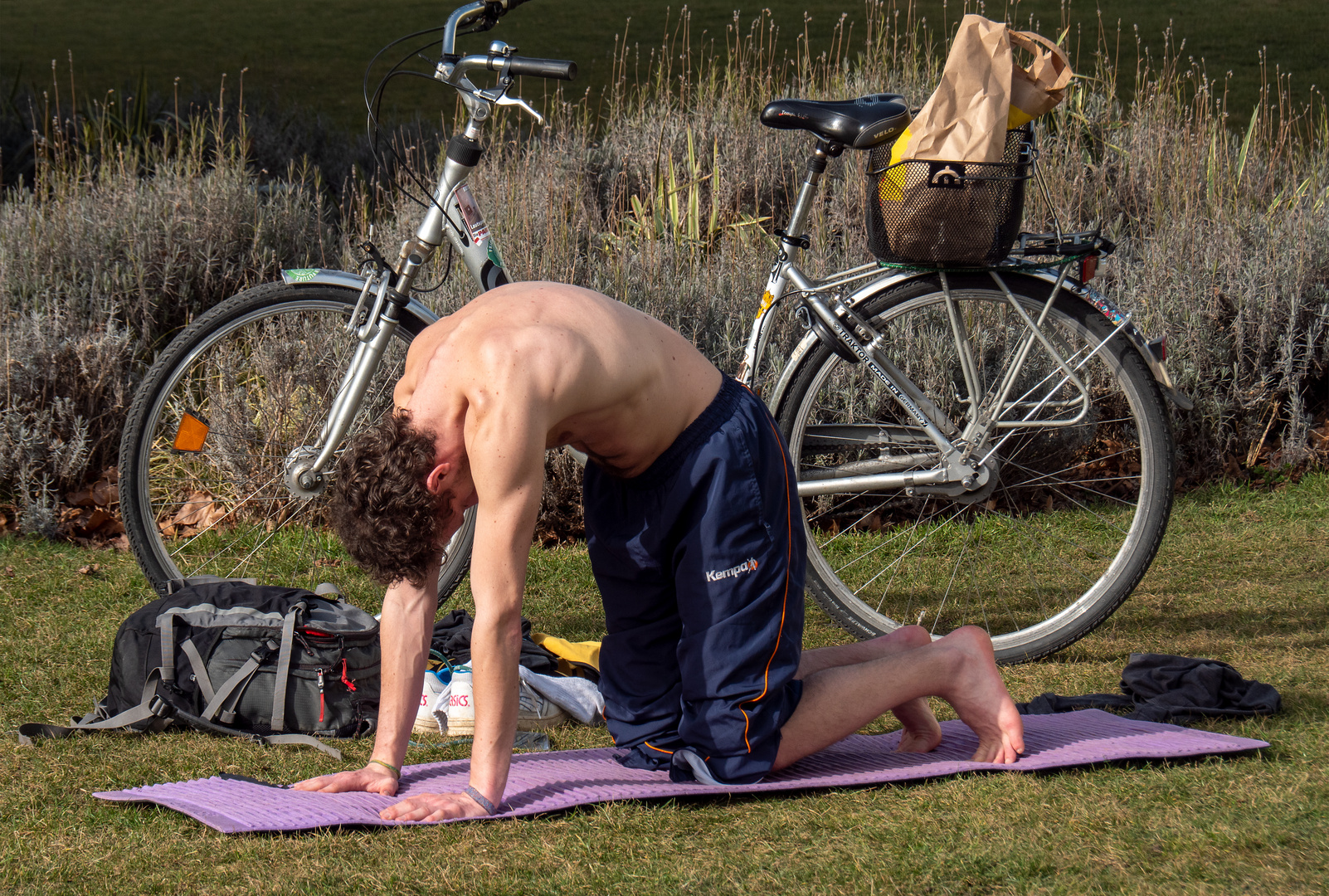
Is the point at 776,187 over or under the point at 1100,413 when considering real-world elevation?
over

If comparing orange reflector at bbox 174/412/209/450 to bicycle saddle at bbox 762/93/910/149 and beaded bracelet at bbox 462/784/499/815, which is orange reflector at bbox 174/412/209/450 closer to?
beaded bracelet at bbox 462/784/499/815

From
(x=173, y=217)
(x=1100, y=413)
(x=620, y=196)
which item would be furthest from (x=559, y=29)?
(x=1100, y=413)

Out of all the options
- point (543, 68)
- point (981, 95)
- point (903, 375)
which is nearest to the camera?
point (981, 95)

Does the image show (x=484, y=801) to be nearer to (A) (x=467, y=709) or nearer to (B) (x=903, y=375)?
(A) (x=467, y=709)

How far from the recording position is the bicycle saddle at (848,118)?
11.8 ft

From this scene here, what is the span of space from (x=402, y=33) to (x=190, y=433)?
15528 mm

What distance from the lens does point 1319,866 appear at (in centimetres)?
236

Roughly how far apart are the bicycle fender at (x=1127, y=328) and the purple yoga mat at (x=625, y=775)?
1.02 meters

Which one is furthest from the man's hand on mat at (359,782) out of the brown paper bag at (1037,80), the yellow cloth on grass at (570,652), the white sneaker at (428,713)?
the brown paper bag at (1037,80)

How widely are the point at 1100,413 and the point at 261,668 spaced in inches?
→ 148

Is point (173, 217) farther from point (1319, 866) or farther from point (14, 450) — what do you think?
point (1319, 866)

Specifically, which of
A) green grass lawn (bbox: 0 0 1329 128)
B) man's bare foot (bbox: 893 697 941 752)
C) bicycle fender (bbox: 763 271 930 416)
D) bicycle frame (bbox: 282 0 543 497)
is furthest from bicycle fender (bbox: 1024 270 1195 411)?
green grass lawn (bbox: 0 0 1329 128)

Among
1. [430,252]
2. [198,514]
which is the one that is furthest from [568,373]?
[198,514]

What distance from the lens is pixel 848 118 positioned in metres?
3.61
